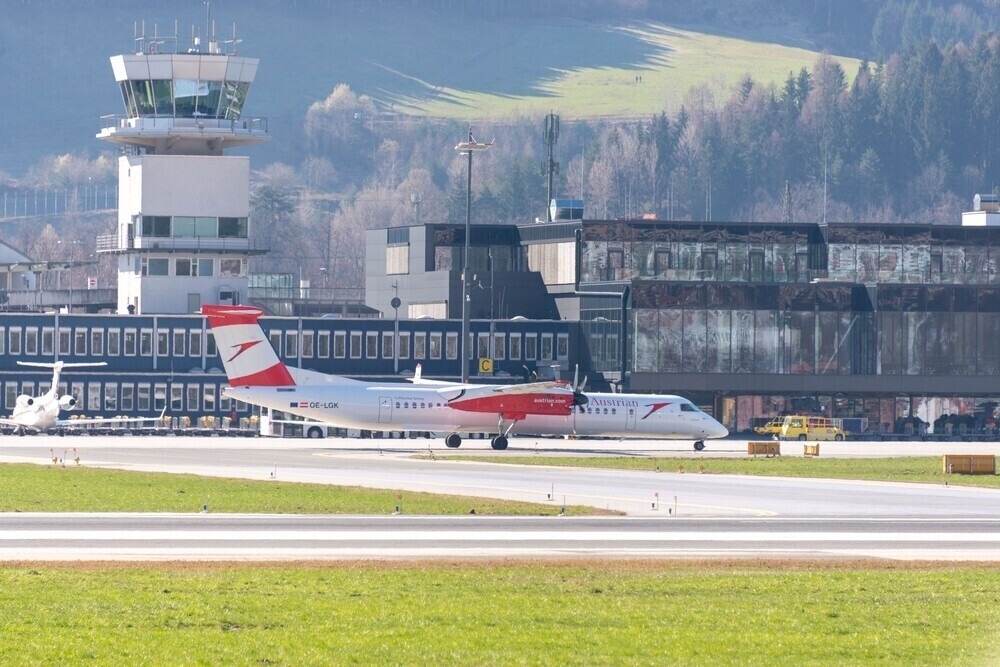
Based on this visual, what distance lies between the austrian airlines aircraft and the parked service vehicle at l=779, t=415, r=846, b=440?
15.6 metres

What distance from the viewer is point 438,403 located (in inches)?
3543

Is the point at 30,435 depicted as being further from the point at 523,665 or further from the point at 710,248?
the point at 523,665

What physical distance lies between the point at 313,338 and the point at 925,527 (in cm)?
7460

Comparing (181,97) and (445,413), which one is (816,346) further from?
(181,97)

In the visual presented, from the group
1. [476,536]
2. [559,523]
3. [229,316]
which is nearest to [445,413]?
[229,316]

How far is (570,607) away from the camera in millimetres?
32469

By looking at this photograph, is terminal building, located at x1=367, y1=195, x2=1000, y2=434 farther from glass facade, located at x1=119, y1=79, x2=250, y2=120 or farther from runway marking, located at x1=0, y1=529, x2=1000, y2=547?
runway marking, located at x1=0, y1=529, x2=1000, y2=547

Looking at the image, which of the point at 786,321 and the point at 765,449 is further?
the point at 786,321

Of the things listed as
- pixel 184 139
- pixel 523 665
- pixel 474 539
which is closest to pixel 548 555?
pixel 474 539

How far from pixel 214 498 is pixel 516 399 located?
38180 millimetres

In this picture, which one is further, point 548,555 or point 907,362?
point 907,362

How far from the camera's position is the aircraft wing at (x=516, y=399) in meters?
90.4

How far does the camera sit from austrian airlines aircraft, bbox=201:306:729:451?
8669cm

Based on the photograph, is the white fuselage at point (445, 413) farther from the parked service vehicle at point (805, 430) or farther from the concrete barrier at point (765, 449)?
the parked service vehicle at point (805, 430)
